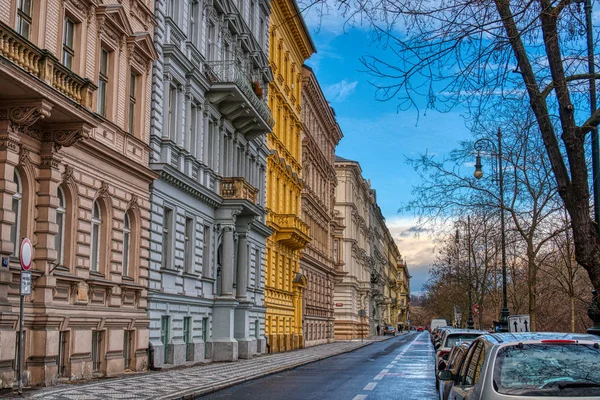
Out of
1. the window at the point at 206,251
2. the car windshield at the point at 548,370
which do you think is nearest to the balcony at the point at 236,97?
the window at the point at 206,251

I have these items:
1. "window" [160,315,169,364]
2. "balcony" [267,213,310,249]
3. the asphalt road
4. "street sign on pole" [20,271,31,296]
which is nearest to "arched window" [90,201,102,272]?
the asphalt road

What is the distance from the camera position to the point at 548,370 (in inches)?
309

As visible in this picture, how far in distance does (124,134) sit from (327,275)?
150 feet

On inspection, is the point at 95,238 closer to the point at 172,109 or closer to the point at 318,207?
the point at 172,109

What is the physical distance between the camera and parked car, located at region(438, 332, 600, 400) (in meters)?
7.50

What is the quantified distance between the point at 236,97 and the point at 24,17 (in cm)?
1467

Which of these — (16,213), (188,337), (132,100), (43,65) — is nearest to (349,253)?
(188,337)

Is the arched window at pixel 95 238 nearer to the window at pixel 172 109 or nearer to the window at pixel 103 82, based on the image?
the window at pixel 103 82

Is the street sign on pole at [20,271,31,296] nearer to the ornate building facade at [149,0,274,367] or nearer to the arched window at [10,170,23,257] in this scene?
the arched window at [10,170,23,257]

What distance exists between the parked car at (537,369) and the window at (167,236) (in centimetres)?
1920

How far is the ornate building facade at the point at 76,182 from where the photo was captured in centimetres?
1678

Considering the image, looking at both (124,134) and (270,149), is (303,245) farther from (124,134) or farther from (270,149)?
(124,134)

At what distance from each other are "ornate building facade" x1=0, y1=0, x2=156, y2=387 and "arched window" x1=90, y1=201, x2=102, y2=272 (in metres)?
0.05

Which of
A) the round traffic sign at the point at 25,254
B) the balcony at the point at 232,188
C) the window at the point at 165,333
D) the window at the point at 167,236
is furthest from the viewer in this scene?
the balcony at the point at 232,188
